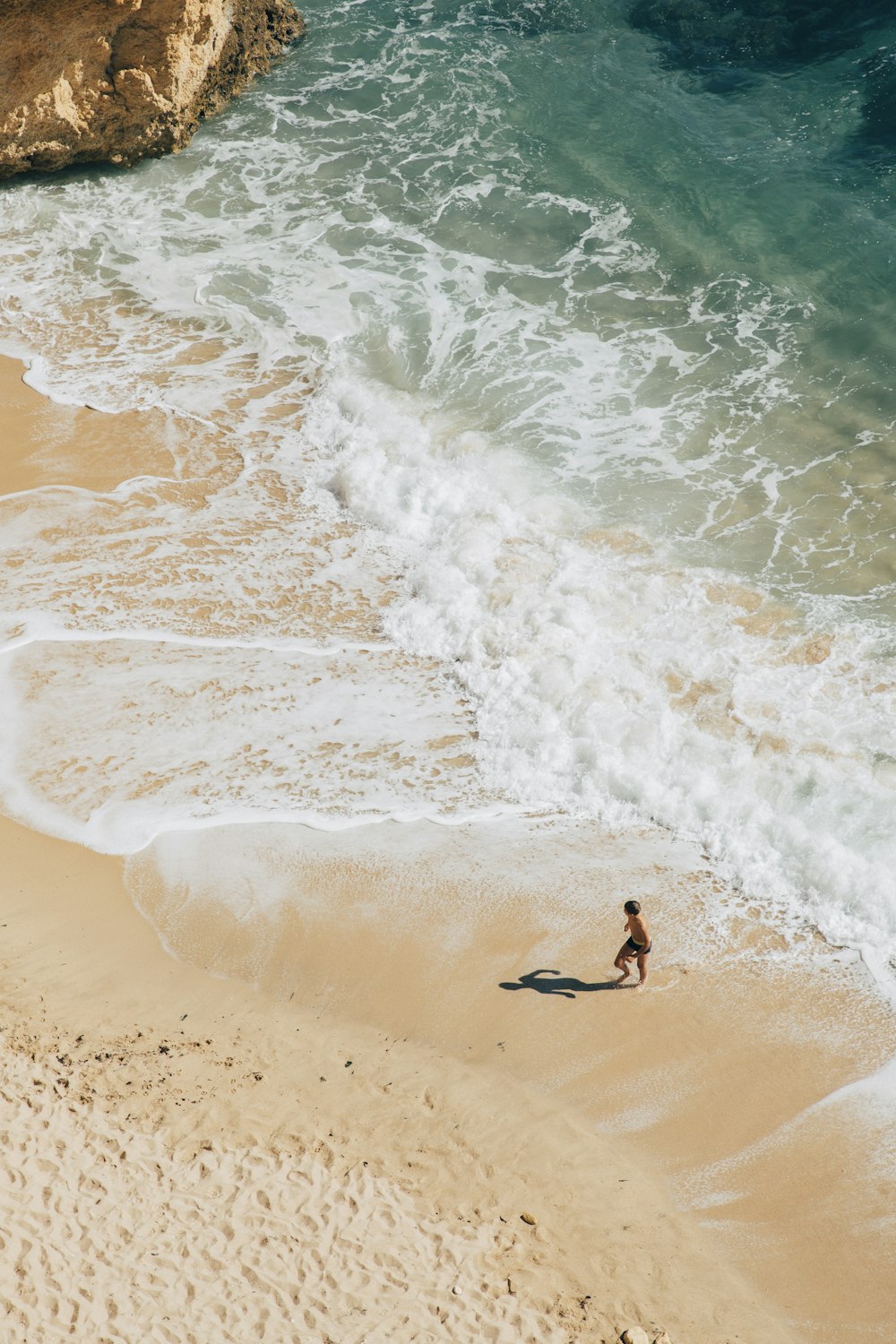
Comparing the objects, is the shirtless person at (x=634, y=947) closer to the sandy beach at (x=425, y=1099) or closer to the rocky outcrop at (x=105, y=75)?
the sandy beach at (x=425, y=1099)

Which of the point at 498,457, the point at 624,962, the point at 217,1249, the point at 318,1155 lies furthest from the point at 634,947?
the point at 498,457

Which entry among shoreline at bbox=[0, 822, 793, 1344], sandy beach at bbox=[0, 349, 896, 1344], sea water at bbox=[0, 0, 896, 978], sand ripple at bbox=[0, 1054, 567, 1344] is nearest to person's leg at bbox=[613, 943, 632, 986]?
sandy beach at bbox=[0, 349, 896, 1344]

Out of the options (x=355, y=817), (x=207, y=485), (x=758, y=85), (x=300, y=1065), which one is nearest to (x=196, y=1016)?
(x=300, y=1065)

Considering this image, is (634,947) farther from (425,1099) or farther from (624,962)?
(425,1099)

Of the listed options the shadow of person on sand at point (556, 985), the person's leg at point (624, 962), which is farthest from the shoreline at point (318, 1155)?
the person's leg at point (624, 962)

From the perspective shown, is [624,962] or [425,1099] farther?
[624,962]

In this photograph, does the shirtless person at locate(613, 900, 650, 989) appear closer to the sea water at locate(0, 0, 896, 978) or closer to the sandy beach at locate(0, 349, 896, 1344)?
the sandy beach at locate(0, 349, 896, 1344)

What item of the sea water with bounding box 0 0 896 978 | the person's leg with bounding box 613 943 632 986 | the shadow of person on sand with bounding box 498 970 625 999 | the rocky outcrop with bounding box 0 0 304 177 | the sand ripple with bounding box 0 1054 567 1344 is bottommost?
the sand ripple with bounding box 0 1054 567 1344
